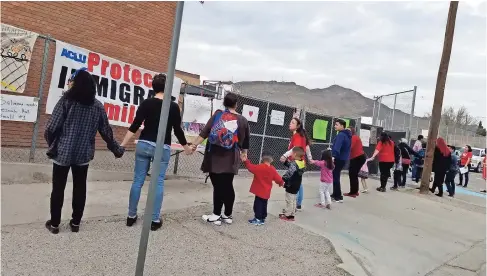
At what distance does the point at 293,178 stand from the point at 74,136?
3.11 m

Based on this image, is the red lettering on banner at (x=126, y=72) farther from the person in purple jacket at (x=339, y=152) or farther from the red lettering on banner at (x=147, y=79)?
the person in purple jacket at (x=339, y=152)

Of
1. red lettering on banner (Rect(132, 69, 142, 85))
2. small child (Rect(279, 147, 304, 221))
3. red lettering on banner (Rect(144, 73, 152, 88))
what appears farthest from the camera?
red lettering on banner (Rect(144, 73, 152, 88))

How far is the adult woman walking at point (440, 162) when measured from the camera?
12023 mm

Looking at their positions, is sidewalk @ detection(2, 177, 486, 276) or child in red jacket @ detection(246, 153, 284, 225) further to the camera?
child in red jacket @ detection(246, 153, 284, 225)

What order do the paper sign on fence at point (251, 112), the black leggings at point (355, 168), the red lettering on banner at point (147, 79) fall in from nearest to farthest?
1. the red lettering on banner at point (147, 79)
2. the black leggings at point (355, 168)
3. the paper sign on fence at point (251, 112)

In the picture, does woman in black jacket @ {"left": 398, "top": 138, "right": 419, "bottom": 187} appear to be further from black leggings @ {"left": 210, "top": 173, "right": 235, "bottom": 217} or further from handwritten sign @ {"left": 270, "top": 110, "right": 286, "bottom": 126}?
black leggings @ {"left": 210, "top": 173, "right": 235, "bottom": 217}

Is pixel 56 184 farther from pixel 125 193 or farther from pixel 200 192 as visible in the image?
pixel 200 192

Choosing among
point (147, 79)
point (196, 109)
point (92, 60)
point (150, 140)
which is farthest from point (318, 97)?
point (150, 140)

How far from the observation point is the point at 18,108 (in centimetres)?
616

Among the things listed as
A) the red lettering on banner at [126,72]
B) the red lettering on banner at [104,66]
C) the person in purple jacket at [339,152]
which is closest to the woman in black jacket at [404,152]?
the person in purple jacket at [339,152]

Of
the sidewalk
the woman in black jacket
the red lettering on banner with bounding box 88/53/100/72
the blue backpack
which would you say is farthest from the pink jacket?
the woman in black jacket

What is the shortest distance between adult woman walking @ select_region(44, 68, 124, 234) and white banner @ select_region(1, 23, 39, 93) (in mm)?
2650

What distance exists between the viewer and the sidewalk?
3890 mm

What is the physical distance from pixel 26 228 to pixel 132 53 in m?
6.62
